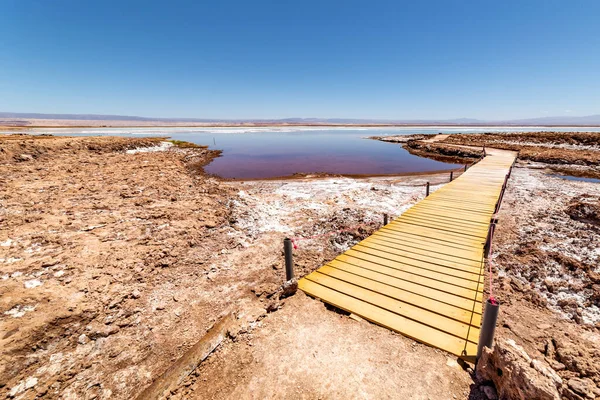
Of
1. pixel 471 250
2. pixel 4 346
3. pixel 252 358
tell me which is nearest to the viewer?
pixel 252 358

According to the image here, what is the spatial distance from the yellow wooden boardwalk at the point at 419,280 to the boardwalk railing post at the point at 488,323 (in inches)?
15.4

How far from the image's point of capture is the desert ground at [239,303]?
3803 mm

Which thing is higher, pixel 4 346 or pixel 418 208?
pixel 418 208

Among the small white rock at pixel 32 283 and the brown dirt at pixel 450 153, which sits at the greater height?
the brown dirt at pixel 450 153

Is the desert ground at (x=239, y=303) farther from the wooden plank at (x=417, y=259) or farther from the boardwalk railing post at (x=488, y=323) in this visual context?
the wooden plank at (x=417, y=259)

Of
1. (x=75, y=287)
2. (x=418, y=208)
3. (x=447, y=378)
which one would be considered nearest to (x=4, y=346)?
(x=75, y=287)

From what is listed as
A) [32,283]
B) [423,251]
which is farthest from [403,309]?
[32,283]

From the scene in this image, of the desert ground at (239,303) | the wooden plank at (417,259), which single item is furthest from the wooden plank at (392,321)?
the wooden plank at (417,259)

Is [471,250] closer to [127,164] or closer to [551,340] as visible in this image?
[551,340]

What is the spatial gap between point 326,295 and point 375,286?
123 cm

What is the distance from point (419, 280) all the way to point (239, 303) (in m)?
4.64

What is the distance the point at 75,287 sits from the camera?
21.7 feet

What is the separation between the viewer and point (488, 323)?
3.69 m

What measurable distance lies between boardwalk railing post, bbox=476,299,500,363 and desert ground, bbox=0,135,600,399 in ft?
0.96
